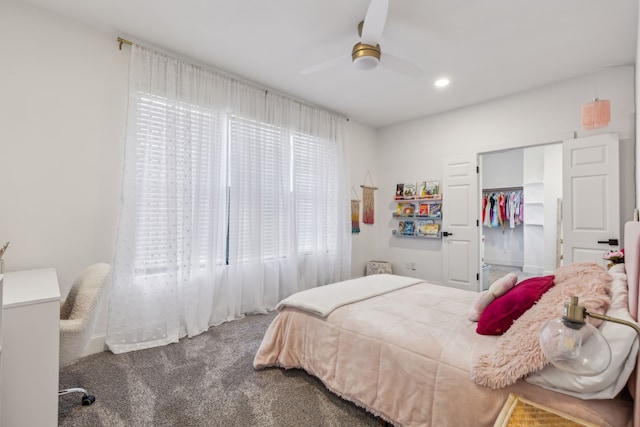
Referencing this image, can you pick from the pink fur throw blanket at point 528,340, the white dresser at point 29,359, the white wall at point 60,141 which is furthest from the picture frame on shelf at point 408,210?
the white dresser at point 29,359

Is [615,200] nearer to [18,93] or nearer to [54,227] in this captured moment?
[54,227]

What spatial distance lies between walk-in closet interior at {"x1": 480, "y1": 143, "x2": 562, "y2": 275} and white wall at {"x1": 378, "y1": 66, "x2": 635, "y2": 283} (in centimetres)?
218

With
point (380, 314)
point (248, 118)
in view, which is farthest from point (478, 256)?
point (248, 118)

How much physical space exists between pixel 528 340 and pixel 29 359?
7.33 feet

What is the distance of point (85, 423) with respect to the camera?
163cm

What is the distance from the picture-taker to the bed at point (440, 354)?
1076mm

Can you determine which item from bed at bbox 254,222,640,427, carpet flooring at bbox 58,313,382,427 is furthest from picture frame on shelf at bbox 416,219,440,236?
carpet flooring at bbox 58,313,382,427

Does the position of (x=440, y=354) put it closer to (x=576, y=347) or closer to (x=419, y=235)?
(x=576, y=347)

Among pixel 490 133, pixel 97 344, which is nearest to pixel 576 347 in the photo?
pixel 97 344

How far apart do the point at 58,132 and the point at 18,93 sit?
33 cm

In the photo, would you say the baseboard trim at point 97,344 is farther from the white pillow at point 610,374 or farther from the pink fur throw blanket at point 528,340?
the white pillow at point 610,374

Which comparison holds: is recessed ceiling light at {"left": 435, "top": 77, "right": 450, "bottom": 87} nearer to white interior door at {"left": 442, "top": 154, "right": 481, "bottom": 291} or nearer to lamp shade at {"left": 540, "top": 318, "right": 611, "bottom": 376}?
white interior door at {"left": 442, "top": 154, "right": 481, "bottom": 291}

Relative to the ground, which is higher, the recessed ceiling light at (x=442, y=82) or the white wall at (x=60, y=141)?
the recessed ceiling light at (x=442, y=82)

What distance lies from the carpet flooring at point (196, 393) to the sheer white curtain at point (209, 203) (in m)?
0.33
